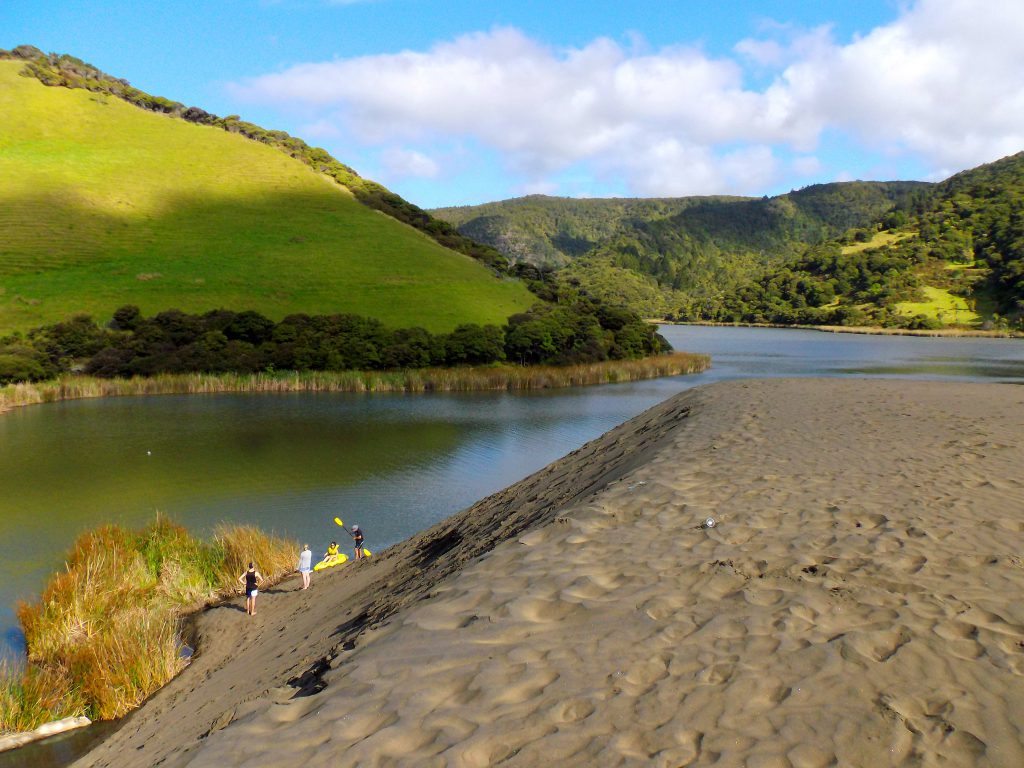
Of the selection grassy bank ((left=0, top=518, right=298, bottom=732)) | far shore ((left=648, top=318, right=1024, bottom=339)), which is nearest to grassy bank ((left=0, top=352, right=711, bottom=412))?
grassy bank ((left=0, top=518, right=298, bottom=732))

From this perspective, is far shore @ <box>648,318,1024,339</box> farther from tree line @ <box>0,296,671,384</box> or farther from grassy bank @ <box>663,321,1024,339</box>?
tree line @ <box>0,296,671,384</box>

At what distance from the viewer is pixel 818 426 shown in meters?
14.2

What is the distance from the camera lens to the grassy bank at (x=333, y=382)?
4356cm

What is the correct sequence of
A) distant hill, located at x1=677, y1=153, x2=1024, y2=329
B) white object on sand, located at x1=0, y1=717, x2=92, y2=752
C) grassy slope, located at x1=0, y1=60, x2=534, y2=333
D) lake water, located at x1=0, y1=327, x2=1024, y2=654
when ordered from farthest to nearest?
distant hill, located at x1=677, y1=153, x2=1024, y2=329, grassy slope, located at x1=0, y1=60, x2=534, y2=333, lake water, located at x1=0, y1=327, x2=1024, y2=654, white object on sand, located at x1=0, y1=717, x2=92, y2=752

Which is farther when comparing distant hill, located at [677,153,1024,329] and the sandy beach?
distant hill, located at [677,153,1024,329]

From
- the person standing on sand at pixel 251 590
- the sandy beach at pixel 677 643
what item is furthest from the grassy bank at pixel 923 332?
the person standing on sand at pixel 251 590

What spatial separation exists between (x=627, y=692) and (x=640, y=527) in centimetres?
334

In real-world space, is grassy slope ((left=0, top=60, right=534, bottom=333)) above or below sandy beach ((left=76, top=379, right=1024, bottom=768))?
above

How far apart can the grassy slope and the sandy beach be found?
52.6 m

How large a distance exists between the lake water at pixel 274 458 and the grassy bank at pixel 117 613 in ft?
4.12

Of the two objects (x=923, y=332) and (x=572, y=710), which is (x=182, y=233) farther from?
(x=923, y=332)

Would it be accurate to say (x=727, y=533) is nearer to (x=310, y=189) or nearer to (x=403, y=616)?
(x=403, y=616)

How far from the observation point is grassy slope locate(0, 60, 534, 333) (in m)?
60.8

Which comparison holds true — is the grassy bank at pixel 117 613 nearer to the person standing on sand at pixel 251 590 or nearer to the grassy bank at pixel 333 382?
the person standing on sand at pixel 251 590
